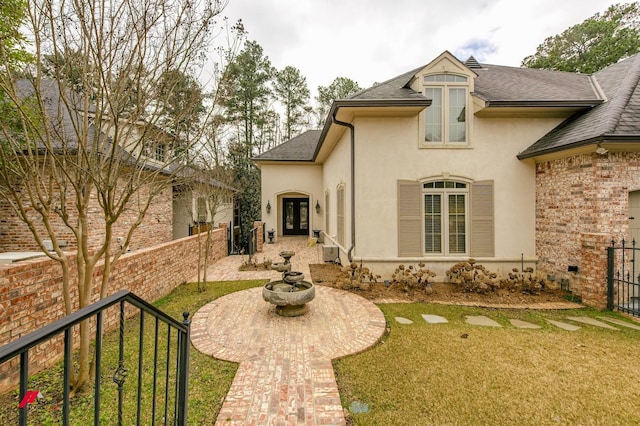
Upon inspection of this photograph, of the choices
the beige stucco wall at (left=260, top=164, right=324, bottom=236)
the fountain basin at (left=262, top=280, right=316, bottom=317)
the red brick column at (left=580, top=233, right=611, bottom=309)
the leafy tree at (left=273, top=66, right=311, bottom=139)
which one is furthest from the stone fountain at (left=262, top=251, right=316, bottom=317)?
the leafy tree at (left=273, top=66, right=311, bottom=139)

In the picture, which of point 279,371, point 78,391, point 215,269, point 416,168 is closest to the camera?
point 78,391

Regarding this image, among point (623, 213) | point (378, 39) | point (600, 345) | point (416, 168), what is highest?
point (378, 39)

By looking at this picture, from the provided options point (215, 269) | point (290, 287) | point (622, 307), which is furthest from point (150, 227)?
point (622, 307)

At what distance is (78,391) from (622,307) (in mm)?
9480

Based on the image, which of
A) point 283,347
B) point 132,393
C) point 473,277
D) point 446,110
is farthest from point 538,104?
point 132,393

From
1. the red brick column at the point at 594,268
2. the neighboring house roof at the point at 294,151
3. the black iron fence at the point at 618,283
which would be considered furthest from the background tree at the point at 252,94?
the black iron fence at the point at 618,283

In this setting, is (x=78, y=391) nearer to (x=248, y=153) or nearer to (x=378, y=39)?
(x=378, y=39)

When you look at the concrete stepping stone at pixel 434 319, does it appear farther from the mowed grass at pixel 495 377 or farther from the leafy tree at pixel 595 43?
the leafy tree at pixel 595 43

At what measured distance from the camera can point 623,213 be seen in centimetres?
610

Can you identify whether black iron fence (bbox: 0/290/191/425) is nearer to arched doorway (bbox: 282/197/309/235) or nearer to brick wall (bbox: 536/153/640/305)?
brick wall (bbox: 536/153/640/305)

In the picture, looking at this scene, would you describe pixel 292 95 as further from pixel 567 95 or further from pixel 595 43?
pixel 595 43

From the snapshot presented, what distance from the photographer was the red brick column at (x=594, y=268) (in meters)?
5.82

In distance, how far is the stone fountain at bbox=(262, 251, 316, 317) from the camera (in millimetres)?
5176

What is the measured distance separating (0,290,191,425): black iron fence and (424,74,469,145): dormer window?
7.47 metres
